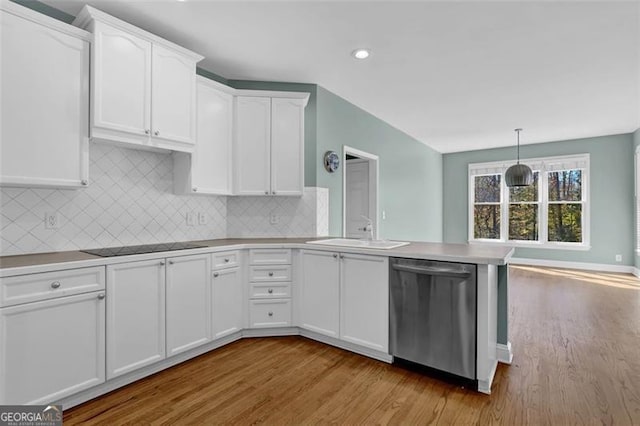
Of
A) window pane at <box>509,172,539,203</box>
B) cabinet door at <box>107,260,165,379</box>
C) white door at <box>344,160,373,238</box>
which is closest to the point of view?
cabinet door at <box>107,260,165,379</box>

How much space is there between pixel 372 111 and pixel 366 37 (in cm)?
203

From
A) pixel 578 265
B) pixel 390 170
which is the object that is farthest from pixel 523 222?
pixel 390 170

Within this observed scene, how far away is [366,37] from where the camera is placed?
8.91ft

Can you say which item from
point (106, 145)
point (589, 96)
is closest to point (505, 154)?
point (589, 96)

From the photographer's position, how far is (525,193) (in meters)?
7.15

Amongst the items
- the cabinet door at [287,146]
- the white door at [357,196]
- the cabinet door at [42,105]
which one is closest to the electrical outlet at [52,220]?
the cabinet door at [42,105]

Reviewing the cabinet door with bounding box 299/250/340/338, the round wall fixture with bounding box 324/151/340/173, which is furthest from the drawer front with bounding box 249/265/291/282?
the round wall fixture with bounding box 324/151/340/173

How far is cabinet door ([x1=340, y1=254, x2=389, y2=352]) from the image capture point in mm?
2506

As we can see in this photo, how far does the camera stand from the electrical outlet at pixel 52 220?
222 cm

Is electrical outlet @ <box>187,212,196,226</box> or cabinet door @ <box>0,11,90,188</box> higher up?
cabinet door @ <box>0,11,90,188</box>

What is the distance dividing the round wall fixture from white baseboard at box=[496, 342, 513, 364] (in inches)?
94.9

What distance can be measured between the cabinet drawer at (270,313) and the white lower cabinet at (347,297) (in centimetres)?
15

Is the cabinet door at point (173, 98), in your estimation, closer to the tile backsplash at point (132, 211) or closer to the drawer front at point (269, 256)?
the tile backsplash at point (132, 211)

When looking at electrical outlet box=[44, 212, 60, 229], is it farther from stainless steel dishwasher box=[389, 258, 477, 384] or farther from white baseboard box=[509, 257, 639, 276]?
white baseboard box=[509, 257, 639, 276]
